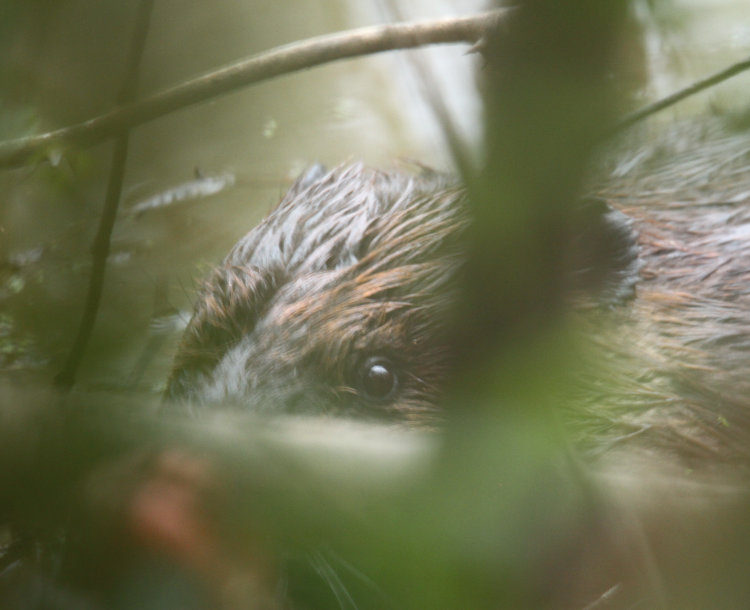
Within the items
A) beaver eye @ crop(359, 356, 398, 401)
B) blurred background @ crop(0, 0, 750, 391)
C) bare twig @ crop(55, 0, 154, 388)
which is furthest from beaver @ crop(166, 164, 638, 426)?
bare twig @ crop(55, 0, 154, 388)

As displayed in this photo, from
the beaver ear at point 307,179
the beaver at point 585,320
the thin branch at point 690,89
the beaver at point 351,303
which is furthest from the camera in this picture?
the beaver ear at point 307,179

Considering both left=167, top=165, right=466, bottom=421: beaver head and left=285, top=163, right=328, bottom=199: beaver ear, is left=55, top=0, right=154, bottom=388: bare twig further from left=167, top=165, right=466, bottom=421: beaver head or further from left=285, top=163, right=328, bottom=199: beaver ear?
left=285, top=163, right=328, bottom=199: beaver ear

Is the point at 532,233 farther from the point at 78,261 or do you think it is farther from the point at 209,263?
the point at 209,263

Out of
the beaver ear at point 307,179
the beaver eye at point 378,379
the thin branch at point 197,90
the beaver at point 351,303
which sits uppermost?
the thin branch at point 197,90

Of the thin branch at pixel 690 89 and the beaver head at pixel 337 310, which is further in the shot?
the beaver head at pixel 337 310

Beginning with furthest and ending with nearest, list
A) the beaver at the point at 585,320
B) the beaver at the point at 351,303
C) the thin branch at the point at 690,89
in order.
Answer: the beaver at the point at 351,303 < the beaver at the point at 585,320 < the thin branch at the point at 690,89

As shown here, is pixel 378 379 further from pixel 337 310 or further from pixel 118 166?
pixel 118 166

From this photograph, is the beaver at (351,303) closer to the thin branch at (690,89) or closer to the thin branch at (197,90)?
the thin branch at (690,89)

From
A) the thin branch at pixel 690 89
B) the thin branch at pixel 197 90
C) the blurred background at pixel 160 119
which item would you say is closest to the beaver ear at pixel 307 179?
the blurred background at pixel 160 119
